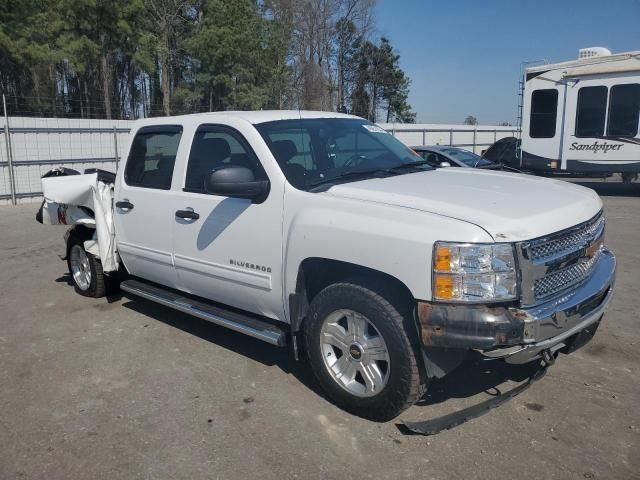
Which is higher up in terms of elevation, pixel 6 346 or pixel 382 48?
pixel 382 48

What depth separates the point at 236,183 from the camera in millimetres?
3881

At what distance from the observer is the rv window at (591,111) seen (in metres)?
14.4

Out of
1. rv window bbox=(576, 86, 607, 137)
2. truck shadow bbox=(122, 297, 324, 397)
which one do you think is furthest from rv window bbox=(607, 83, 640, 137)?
truck shadow bbox=(122, 297, 324, 397)

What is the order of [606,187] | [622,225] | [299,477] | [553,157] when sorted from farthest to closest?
[606,187] → [553,157] → [622,225] → [299,477]

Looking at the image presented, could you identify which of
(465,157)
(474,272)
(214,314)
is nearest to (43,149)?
(465,157)

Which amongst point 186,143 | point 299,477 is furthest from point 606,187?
point 299,477

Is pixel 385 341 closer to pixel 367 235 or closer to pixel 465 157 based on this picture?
pixel 367 235

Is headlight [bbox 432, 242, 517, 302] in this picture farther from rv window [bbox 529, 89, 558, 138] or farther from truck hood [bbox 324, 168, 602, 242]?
rv window [bbox 529, 89, 558, 138]

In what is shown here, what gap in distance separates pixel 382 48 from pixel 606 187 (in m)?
33.7

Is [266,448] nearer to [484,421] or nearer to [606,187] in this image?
[484,421]

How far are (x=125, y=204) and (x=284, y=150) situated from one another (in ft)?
6.30

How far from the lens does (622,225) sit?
1037 cm

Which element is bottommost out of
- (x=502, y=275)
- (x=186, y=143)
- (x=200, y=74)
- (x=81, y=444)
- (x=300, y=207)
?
(x=81, y=444)

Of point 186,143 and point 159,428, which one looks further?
point 186,143
